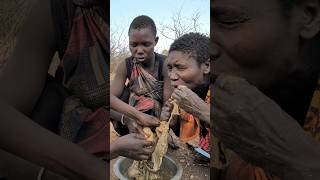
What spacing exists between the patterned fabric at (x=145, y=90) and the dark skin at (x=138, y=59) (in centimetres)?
1

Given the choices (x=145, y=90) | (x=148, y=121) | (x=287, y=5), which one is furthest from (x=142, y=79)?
(x=287, y=5)

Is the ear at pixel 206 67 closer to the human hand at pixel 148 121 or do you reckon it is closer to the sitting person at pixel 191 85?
the sitting person at pixel 191 85

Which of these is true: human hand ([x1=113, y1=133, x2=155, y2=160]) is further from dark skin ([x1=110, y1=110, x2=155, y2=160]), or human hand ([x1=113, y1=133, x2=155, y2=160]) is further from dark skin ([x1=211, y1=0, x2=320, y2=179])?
dark skin ([x1=211, y1=0, x2=320, y2=179])

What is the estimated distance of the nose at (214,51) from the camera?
131 centimetres

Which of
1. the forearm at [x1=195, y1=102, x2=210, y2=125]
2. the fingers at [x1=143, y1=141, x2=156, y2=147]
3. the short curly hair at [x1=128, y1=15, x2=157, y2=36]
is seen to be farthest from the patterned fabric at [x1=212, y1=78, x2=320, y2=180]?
the short curly hair at [x1=128, y1=15, x2=157, y2=36]

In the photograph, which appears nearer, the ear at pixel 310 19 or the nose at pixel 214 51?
the ear at pixel 310 19

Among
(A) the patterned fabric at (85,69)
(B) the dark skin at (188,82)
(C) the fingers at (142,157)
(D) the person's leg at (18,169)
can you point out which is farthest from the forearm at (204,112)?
(D) the person's leg at (18,169)

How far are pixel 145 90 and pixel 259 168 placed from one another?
429 millimetres

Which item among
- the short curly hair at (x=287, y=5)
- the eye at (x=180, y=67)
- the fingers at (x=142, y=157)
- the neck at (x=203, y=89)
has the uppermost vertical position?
the short curly hair at (x=287, y=5)

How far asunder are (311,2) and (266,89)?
0.26m

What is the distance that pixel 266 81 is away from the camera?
1.29 meters

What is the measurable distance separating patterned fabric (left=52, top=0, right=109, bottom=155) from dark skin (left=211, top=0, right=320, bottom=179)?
0.40 metres

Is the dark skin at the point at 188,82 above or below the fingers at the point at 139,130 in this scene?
above

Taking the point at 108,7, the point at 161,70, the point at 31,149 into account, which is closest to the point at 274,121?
the point at 161,70
